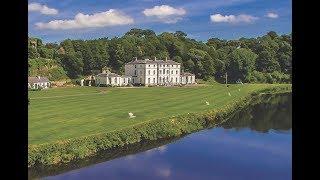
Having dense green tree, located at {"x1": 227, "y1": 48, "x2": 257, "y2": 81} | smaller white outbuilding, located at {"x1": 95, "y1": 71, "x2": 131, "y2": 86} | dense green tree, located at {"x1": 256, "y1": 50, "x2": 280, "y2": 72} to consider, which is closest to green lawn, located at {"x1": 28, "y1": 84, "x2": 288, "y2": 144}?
smaller white outbuilding, located at {"x1": 95, "y1": 71, "x2": 131, "y2": 86}

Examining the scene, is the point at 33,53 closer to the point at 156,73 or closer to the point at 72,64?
the point at 72,64

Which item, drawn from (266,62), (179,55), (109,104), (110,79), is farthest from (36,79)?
(266,62)

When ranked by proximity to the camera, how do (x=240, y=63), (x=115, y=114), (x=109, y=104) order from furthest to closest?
(x=109, y=104), (x=115, y=114), (x=240, y=63)

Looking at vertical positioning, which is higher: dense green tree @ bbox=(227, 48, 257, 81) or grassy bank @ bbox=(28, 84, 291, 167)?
dense green tree @ bbox=(227, 48, 257, 81)

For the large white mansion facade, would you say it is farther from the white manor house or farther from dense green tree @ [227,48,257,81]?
dense green tree @ [227,48,257,81]

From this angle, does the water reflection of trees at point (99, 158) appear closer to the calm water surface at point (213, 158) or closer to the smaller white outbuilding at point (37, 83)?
the calm water surface at point (213, 158)
